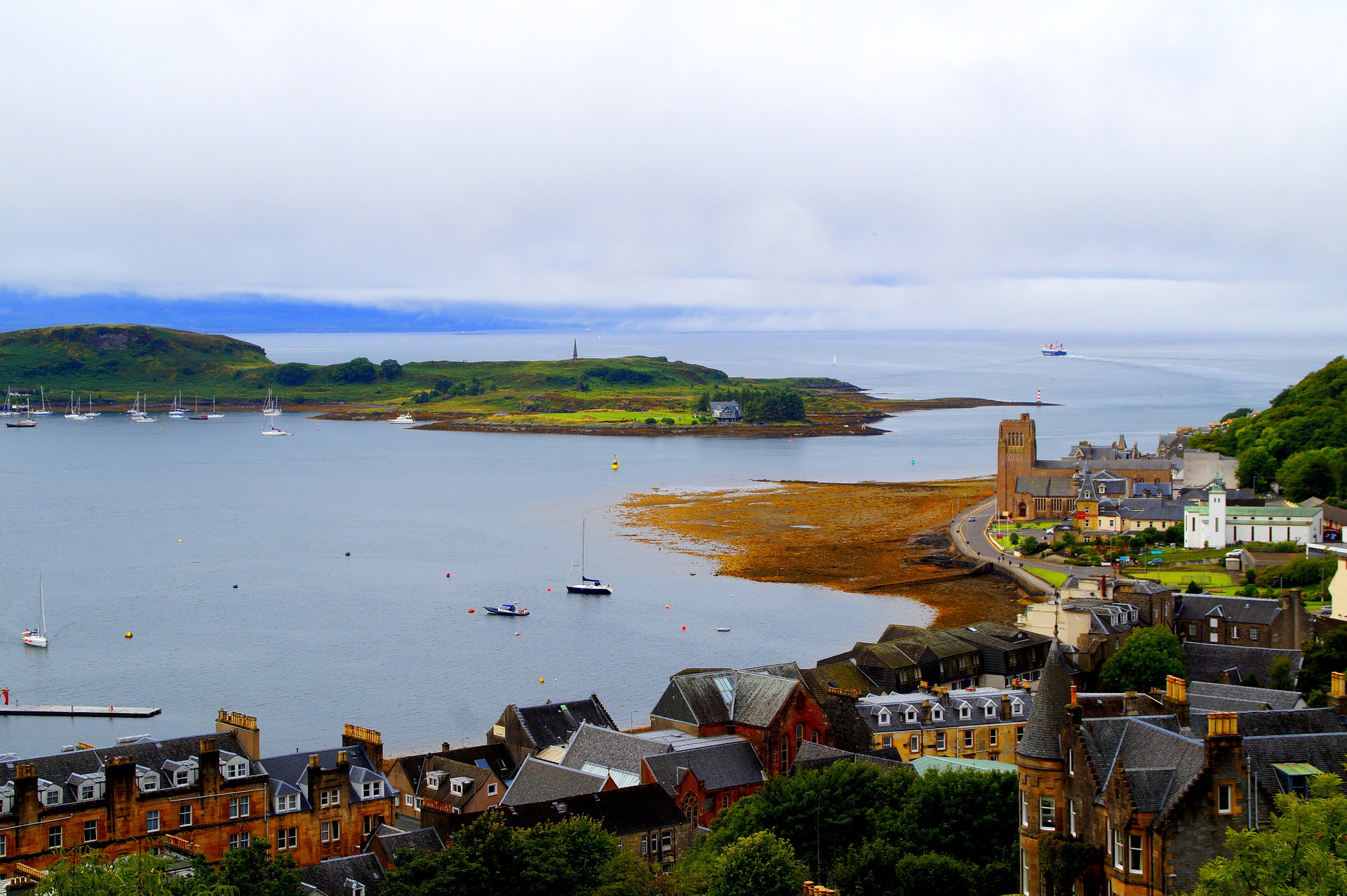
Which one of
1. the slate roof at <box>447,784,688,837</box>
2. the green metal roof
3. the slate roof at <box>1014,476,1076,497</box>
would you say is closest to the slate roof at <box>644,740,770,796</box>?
the slate roof at <box>447,784,688,837</box>

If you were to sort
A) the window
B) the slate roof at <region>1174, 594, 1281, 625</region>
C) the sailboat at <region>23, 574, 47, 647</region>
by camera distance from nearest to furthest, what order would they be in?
the window < the slate roof at <region>1174, 594, 1281, 625</region> < the sailboat at <region>23, 574, 47, 647</region>

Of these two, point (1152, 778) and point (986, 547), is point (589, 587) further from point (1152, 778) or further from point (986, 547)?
point (1152, 778)

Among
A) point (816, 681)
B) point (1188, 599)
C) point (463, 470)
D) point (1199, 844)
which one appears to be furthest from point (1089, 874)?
point (463, 470)

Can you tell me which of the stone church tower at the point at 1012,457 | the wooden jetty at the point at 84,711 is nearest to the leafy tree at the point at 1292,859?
the wooden jetty at the point at 84,711

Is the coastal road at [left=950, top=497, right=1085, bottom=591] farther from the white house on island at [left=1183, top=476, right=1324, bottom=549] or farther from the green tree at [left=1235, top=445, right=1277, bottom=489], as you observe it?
the green tree at [left=1235, top=445, right=1277, bottom=489]

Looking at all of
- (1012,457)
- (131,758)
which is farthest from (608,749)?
(1012,457)

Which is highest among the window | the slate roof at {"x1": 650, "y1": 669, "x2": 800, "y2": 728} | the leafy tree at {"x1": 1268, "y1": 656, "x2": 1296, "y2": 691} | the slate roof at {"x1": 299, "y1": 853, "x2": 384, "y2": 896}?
the window
